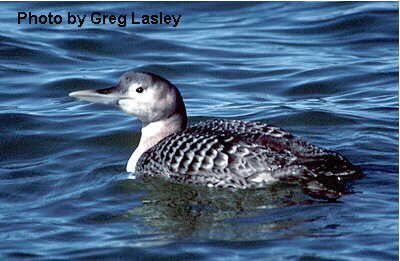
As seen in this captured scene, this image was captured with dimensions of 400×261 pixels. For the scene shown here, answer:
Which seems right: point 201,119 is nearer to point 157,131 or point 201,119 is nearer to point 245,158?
point 157,131

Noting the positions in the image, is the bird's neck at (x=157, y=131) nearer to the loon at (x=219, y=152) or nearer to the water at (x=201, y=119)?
the loon at (x=219, y=152)

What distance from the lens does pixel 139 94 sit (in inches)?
298

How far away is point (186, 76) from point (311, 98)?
5.12 ft

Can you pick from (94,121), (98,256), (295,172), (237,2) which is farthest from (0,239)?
(237,2)

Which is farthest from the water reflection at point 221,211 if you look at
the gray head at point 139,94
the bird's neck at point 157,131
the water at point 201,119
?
the gray head at point 139,94

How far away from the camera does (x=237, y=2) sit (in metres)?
13.7

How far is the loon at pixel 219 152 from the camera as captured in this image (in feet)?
22.8

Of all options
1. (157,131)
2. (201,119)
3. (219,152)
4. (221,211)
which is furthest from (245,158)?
(201,119)

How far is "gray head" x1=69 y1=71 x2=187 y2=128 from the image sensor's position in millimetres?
7559

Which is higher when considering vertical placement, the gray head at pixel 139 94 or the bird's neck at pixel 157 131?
the gray head at pixel 139 94

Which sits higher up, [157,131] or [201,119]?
[157,131]

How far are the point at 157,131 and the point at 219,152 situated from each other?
0.88 m

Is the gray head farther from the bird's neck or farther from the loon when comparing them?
the bird's neck

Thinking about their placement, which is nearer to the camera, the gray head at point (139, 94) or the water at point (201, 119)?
the water at point (201, 119)
